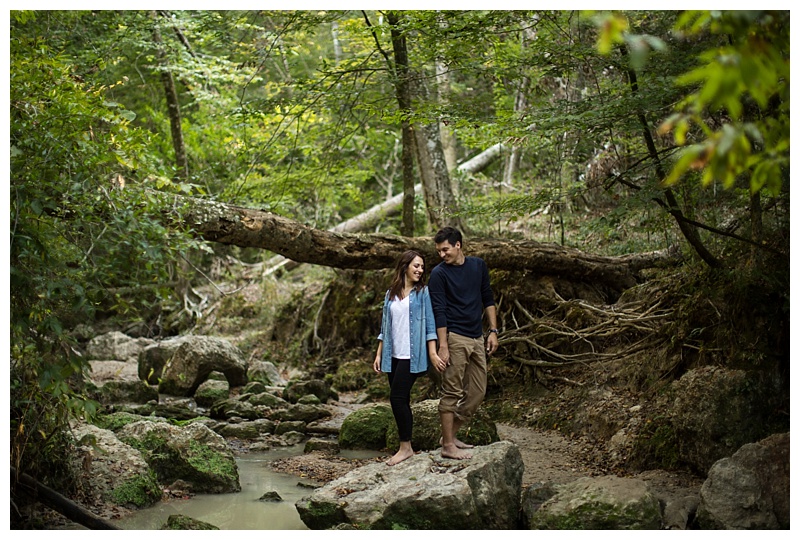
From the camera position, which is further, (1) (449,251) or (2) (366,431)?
(2) (366,431)

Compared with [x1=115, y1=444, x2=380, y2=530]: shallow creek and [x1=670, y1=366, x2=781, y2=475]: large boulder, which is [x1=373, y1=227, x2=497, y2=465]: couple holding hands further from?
[x1=670, y1=366, x2=781, y2=475]: large boulder

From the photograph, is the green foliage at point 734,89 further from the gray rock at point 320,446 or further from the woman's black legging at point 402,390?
the gray rock at point 320,446

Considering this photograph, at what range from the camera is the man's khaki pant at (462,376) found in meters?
5.14

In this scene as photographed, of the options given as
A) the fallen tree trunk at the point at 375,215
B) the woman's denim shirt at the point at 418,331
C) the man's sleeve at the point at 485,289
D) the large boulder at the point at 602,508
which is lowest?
the large boulder at the point at 602,508

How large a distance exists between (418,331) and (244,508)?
1.88 metres

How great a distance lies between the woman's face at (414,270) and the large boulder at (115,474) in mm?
2417

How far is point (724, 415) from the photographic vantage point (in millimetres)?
5398

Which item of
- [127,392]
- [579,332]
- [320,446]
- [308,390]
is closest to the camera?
[320,446]

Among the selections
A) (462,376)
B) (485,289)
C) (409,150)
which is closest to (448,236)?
(485,289)

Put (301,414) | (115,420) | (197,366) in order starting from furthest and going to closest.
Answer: (197,366) → (301,414) → (115,420)

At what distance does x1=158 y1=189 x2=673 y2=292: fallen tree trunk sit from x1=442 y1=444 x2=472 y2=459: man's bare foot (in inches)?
96.9

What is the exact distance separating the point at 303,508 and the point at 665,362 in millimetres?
3851

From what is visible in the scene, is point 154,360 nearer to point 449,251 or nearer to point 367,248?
point 367,248

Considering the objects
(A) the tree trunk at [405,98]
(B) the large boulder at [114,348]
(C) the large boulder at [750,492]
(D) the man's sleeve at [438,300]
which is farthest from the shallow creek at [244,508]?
(B) the large boulder at [114,348]
